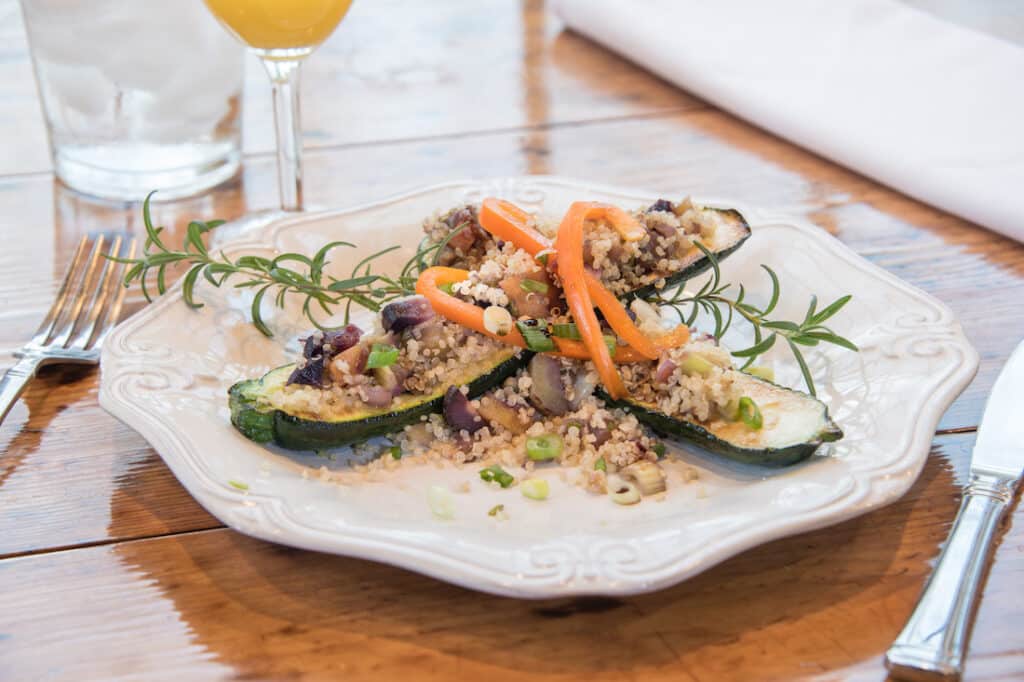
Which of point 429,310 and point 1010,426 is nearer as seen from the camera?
point 1010,426

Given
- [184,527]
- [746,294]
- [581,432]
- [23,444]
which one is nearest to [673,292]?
[746,294]

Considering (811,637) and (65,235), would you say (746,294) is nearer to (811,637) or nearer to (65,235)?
(811,637)

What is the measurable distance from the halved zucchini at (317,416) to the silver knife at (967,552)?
646 mm

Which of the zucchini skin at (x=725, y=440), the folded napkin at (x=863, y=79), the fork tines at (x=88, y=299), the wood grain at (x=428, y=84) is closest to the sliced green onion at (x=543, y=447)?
the zucchini skin at (x=725, y=440)

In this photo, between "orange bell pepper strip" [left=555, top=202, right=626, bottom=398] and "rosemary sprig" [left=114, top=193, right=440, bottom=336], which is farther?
"rosemary sprig" [left=114, top=193, right=440, bottom=336]

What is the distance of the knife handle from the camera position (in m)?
1.13

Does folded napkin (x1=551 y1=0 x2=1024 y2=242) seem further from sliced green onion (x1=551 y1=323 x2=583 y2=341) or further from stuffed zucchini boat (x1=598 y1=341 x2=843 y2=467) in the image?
sliced green onion (x1=551 y1=323 x2=583 y2=341)

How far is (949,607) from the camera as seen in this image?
3.83ft

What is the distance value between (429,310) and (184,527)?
444 mm

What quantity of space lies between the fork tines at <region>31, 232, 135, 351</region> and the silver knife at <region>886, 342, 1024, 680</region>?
4.19 ft

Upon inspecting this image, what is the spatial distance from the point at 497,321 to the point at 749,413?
1.21 ft

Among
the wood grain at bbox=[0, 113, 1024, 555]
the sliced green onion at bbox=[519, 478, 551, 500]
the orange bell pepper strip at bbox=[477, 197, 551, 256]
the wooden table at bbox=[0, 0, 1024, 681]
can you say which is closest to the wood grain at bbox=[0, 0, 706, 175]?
the wood grain at bbox=[0, 113, 1024, 555]

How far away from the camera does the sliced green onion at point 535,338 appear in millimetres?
1522

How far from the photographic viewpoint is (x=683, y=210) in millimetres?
1761
